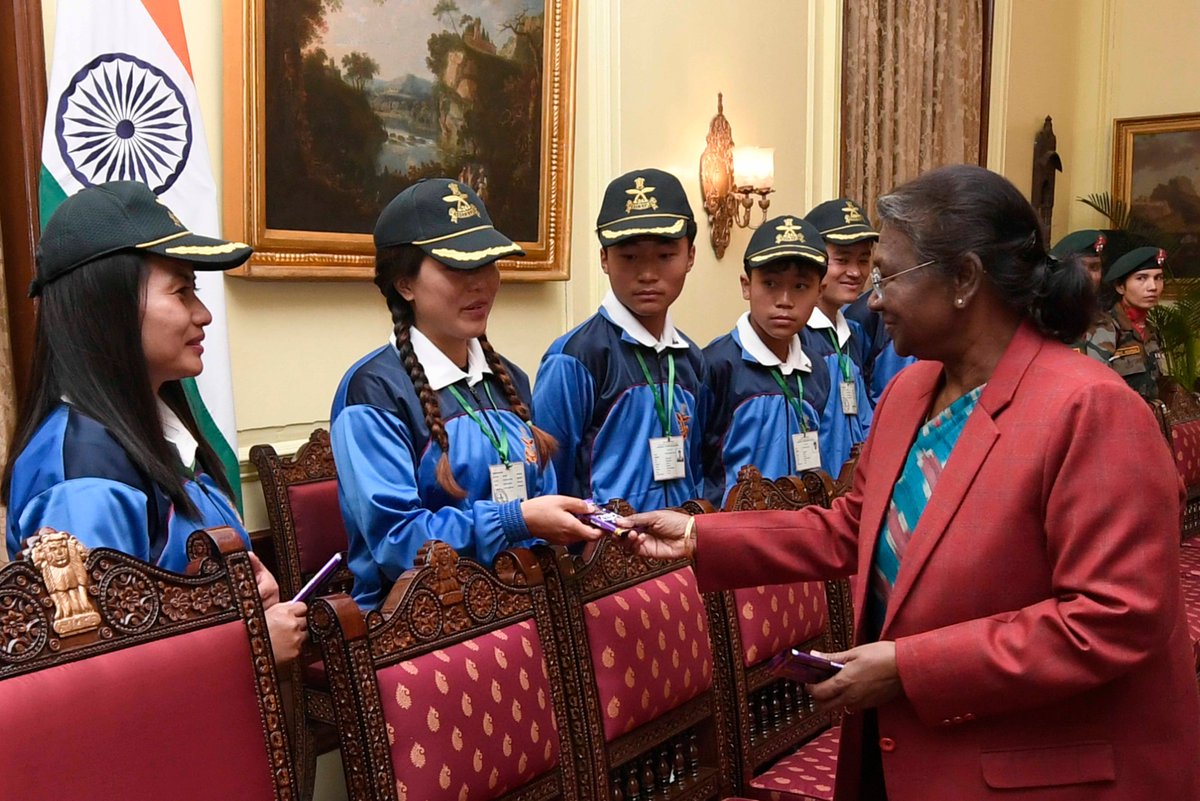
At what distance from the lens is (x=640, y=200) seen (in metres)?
3.26

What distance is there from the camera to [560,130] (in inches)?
189

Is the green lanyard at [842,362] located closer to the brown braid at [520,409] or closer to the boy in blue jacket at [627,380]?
the boy in blue jacket at [627,380]

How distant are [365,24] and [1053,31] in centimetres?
793

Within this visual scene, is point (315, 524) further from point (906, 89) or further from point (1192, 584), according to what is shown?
point (906, 89)

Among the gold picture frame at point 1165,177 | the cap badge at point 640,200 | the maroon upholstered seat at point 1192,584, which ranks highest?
the gold picture frame at point 1165,177

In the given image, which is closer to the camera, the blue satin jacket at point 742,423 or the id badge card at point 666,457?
the id badge card at point 666,457

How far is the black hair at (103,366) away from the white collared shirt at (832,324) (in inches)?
119

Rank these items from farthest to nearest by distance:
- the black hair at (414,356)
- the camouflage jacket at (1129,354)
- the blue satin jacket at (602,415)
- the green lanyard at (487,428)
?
1. the camouflage jacket at (1129,354)
2. the blue satin jacket at (602,415)
3. the green lanyard at (487,428)
4. the black hair at (414,356)

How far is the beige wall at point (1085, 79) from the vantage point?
30.5ft

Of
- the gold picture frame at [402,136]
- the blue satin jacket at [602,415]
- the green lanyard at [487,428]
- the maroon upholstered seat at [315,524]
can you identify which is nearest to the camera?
the green lanyard at [487,428]

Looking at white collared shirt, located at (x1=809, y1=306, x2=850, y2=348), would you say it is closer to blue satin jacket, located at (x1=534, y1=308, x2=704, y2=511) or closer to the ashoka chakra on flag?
blue satin jacket, located at (x1=534, y1=308, x2=704, y2=511)

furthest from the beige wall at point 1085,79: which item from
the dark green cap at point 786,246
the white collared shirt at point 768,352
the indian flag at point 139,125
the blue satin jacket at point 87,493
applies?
the blue satin jacket at point 87,493

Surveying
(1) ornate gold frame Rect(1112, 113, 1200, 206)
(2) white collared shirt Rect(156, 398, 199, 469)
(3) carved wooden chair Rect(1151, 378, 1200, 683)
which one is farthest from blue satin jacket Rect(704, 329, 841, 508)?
(1) ornate gold frame Rect(1112, 113, 1200, 206)

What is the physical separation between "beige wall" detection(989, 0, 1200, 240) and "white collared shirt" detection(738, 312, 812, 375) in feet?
19.5
